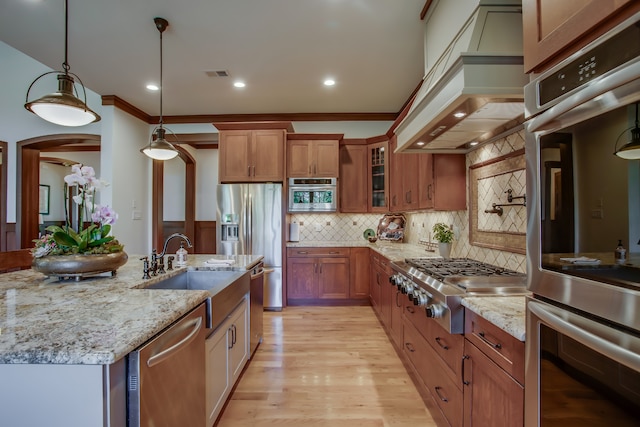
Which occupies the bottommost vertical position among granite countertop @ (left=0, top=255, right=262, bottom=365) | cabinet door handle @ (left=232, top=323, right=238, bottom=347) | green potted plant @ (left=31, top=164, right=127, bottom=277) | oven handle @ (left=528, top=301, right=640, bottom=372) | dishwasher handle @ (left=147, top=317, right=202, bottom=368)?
cabinet door handle @ (left=232, top=323, right=238, bottom=347)

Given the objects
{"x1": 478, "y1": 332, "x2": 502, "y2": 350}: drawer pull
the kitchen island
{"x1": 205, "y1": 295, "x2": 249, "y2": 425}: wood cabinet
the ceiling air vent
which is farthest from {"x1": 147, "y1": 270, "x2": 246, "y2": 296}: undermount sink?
the ceiling air vent

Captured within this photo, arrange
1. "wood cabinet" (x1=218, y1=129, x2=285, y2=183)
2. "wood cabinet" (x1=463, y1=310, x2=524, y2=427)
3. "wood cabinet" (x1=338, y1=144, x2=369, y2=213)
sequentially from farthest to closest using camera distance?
"wood cabinet" (x1=338, y1=144, x2=369, y2=213), "wood cabinet" (x1=218, y1=129, x2=285, y2=183), "wood cabinet" (x1=463, y1=310, x2=524, y2=427)

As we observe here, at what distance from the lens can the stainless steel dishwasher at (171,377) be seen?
911 millimetres

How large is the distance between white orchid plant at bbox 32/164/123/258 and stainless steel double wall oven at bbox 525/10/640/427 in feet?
6.61

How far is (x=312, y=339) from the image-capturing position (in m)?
3.08

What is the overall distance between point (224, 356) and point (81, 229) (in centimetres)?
112

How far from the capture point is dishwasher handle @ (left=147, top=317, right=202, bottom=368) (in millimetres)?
976

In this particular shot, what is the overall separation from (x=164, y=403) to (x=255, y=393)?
49.9 inches

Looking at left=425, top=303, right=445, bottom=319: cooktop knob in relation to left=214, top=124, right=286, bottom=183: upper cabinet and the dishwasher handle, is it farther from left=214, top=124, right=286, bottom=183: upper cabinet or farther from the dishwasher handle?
left=214, top=124, right=286, bottom=183: upper cabinet

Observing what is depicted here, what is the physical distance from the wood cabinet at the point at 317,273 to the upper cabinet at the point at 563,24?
11.1 feet

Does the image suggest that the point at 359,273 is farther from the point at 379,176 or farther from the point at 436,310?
the point at 436,310

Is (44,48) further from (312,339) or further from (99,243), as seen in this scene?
(312,339)

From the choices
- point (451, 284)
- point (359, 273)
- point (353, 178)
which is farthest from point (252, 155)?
point (451, 284)

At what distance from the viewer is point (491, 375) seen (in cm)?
118
